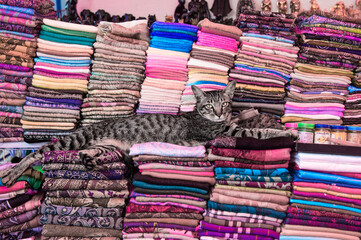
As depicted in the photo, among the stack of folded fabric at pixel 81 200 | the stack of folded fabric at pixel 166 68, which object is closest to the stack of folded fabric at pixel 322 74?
the stack of folded fabric at pixel 166 68

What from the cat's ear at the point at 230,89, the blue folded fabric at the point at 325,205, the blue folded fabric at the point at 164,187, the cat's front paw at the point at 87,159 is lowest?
the blue folded fabric at the point at 164,187

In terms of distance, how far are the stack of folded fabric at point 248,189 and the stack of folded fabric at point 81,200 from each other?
64 centimetres

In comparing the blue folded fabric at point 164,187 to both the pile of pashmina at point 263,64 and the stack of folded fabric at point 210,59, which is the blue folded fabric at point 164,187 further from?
the pile of pashmina at point 263,64

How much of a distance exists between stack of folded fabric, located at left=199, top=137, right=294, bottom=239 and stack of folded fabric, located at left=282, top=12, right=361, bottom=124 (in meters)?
0.77

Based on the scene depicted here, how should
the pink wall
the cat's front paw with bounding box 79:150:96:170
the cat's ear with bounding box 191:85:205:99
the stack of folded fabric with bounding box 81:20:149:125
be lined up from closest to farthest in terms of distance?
1. the cat's front paw with bounding box 79:150:96:170
2. the cat's ear with bounding box 191:85:205:99
3. the stack of folded fabric with bounding box 81:20:149:125
4. the pink wall

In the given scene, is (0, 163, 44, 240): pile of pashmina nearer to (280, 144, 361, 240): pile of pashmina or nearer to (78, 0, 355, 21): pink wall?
(280, 144, 361, 240): pile of pashmina

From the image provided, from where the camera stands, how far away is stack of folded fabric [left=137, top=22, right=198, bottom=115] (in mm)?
2197

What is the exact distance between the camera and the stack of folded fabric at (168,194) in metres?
1.60

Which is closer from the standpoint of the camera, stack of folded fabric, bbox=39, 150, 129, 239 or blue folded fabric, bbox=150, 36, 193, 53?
stack of folded fabric, bbox=39, 150, 129, 239

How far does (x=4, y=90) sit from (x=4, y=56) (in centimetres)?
30

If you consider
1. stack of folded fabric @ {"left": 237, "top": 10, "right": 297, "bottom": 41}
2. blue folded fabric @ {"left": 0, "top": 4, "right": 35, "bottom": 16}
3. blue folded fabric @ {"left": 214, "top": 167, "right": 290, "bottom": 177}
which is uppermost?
stack of folded fabric @ {"left": 237, "top": 10, "right": 297, "bottom": 41}

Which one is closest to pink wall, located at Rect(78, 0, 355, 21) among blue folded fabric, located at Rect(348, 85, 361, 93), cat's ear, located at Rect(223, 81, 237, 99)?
cat's ear, located at Rect(223, 81, 237, 99)

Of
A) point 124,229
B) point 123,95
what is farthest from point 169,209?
point 123,95

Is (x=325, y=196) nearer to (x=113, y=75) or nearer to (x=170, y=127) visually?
(x=170, y=127)
